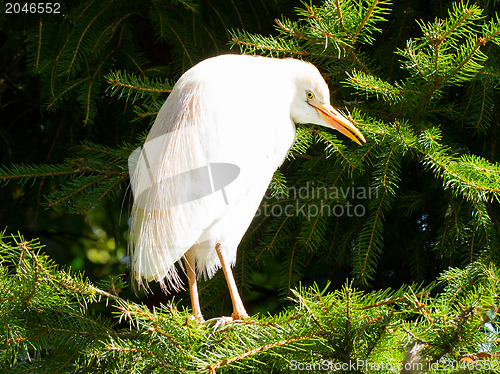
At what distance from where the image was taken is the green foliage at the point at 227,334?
1.06 meters

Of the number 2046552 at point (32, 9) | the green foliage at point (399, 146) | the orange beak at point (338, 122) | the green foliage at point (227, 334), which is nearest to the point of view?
the green foliage at point (227, 334)

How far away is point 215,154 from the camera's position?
158cm

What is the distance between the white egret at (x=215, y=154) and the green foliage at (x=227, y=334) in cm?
34

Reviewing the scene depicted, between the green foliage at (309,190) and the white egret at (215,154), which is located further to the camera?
the white egret at (215,154)

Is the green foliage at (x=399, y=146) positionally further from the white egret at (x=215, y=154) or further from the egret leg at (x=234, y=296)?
the egret leg at (x=234, y=296)

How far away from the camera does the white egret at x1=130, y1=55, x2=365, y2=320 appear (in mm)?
1594

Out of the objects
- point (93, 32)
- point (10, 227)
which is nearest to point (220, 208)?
point (93, 32)

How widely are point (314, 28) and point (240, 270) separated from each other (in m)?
0.91

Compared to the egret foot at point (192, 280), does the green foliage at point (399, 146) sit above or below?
above

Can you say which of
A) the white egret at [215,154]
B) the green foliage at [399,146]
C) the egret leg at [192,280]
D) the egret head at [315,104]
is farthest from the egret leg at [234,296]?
the egret head at [315,104]

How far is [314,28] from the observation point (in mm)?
1603

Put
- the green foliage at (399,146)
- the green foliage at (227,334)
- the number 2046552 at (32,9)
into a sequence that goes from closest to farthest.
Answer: the green foliage at (227,334)
the green foliage at (399,146)
the number 2046552 at (32,9)

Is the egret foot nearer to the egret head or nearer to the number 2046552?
the egret head

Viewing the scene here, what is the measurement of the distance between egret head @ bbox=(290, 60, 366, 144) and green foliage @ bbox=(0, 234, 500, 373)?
0.64 m
